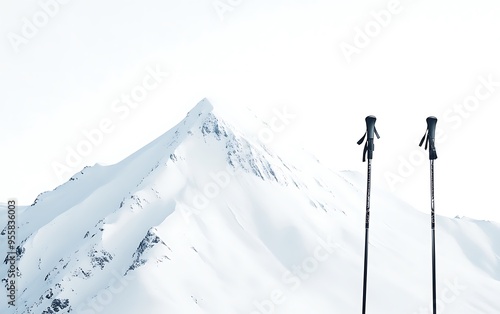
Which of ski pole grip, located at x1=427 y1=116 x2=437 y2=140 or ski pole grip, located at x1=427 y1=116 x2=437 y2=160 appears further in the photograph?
ski pole grip, located at x1=427 y1=116 x2=437 y2=160

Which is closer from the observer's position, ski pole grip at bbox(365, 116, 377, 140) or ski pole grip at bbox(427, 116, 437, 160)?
ski pole grip at bbox(365, 116, 377, 140)

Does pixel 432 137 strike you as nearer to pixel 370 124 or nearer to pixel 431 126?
pixel 431 126

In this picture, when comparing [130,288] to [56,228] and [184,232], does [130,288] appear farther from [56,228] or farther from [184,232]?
[56,228]

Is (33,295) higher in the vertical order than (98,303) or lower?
higher

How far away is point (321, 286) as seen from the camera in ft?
604

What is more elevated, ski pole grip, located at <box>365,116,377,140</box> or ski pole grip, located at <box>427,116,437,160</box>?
ski pole grip, located at <box>365,116,377,140</box>

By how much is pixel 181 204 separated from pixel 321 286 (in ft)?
155

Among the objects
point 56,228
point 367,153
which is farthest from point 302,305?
point 367,153

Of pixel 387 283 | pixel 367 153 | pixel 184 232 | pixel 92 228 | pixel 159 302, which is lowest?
pixel 387 283

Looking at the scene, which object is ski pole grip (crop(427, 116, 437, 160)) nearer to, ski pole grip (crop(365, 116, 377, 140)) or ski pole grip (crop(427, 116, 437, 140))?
ski pole grip (crop(427, 116, 437, 140))

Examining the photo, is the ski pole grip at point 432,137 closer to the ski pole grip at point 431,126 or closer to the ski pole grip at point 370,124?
the ski pole grip at point 431,126

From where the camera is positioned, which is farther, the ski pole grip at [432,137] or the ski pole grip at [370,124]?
the ski pole grip at [432,137]

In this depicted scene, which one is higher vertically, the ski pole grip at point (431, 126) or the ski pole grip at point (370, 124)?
the ski pole grip at point (370, 124)

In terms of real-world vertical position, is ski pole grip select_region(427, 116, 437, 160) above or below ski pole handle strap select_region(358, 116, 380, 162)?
below
